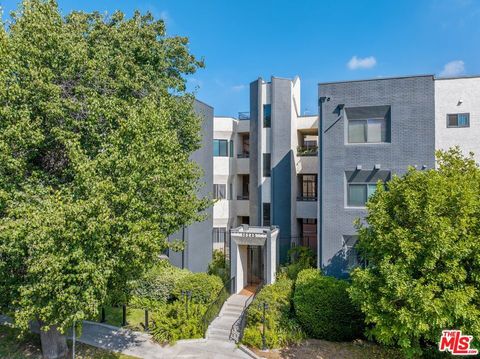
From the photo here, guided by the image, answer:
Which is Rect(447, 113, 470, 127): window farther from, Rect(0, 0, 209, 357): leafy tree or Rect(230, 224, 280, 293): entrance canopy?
Rect(0, 0, 209, 357): leafy tree

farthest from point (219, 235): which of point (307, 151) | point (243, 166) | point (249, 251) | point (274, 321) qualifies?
point (274, 321)

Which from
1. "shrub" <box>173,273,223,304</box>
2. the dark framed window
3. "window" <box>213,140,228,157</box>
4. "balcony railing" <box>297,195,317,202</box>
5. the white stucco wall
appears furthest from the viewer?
"window" <box>213,140,228,157</box>

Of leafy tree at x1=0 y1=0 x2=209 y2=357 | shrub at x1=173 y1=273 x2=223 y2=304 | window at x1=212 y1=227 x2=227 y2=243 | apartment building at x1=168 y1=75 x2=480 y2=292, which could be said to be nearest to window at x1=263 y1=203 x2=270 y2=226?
apartment building at x1=168 y1=75 x2=480 y2=292

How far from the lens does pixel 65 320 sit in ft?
29.5

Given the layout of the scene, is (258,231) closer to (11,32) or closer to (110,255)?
(110,255)

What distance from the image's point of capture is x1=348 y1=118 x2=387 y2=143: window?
634 inches

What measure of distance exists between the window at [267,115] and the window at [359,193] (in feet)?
25.8

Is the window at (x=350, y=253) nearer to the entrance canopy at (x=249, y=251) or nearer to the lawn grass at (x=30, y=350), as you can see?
the entrance canopy at (x=249, y=251)

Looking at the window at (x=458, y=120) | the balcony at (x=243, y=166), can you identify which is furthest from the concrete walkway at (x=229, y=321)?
the window at (x=458, y=120)

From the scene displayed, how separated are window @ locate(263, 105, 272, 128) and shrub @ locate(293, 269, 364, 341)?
11.5 m

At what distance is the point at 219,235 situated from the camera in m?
23.8

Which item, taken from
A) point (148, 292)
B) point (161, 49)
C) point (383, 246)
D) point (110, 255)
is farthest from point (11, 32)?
point (383, 246)

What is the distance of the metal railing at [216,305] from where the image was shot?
48.9 feet

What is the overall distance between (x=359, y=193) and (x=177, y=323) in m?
10.9
